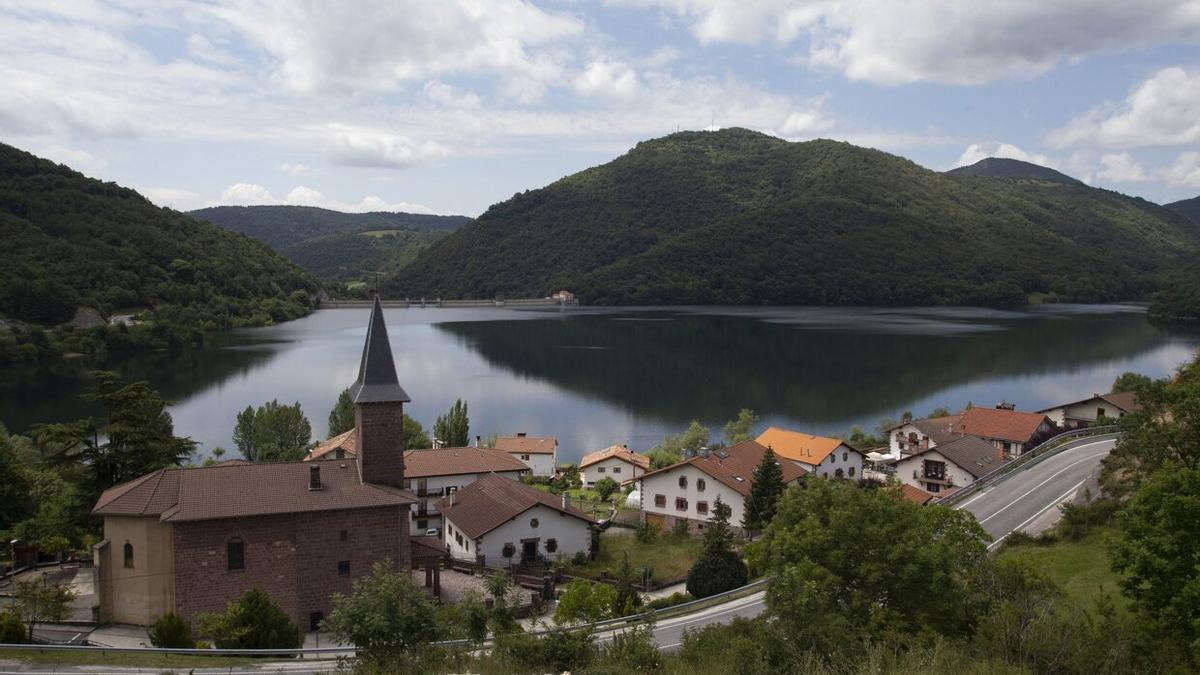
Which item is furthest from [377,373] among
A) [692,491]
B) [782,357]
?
[782,357]

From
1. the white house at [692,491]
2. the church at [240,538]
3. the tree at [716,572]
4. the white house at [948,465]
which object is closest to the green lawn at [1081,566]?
the tree at [716,572]

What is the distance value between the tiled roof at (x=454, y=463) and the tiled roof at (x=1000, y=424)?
75.3 ft

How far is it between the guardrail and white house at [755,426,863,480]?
19.7 feet

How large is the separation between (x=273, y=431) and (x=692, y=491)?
24695 millimetres

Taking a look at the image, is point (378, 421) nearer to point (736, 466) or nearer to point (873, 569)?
point (873, 569)

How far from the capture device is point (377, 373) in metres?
24.2

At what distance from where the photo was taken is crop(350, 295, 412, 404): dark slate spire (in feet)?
78.2

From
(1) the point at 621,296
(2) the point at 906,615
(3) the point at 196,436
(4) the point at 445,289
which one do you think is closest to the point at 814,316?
(1) the point at 621,296

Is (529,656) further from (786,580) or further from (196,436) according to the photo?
(196,436)

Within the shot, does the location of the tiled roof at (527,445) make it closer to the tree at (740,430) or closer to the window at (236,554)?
the tree at (740,430)

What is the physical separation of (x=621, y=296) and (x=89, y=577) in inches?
5896

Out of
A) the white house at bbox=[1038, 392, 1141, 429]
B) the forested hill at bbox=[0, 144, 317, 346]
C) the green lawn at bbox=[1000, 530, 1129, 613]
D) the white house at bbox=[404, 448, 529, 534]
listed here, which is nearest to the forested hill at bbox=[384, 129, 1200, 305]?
the forested hill at bbox=[0, 144, 317, 346]

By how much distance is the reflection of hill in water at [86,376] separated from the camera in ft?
187

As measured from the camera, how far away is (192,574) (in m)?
19.1
